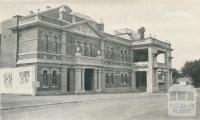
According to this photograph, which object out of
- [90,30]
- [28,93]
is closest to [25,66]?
[28,93]

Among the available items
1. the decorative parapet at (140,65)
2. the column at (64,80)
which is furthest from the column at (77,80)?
the decorative parapet at (140,65)

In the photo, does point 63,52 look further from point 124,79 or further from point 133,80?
point 133,80

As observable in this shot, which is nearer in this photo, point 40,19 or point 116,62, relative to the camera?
point 40,19

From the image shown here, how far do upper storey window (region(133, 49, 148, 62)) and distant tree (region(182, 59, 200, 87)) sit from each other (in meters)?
23.9

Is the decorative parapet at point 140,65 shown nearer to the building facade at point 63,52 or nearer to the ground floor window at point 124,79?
the ground floor window at point 124,79

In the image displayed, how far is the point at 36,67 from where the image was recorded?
26.7m

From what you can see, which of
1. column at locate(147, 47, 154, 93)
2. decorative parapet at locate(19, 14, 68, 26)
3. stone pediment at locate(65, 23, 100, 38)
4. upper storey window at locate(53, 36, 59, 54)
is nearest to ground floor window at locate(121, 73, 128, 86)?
column at locate(147, 47, 154, 93)

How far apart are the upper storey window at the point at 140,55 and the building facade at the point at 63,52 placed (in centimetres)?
481

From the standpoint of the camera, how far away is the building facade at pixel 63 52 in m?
27.6

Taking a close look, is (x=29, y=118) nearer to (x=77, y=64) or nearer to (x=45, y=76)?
(x=45, y=76)

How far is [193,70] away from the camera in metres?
66.9

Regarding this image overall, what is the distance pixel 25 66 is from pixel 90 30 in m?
9.39

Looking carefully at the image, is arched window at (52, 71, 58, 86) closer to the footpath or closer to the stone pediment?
the stone pediment

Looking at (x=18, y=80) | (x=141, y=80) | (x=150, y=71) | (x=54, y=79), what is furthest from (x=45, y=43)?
(x=141, y=80)
